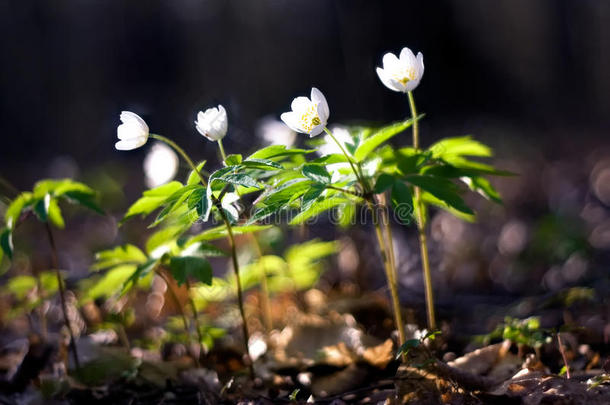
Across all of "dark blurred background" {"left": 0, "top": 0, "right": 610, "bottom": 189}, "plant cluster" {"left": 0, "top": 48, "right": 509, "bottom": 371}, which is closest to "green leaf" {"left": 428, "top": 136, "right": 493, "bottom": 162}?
"plant cluster" {"left": 0, "top": 48, "right": 509, "bottom": 371}

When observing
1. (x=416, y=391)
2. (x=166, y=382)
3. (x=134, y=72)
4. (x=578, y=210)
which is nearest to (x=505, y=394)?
(x=416, y=391)

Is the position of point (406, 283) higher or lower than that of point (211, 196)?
lower

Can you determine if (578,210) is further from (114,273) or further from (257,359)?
(114,273)

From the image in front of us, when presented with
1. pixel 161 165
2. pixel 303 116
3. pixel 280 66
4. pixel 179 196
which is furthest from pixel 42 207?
pixel 280 66

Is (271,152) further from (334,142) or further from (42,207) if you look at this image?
(42,207)

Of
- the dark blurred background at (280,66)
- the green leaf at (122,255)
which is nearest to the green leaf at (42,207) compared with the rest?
the green leaf at (122,255)

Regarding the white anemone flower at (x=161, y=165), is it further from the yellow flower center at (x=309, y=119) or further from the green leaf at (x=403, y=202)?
the green leaf at (x=403, y=202)
